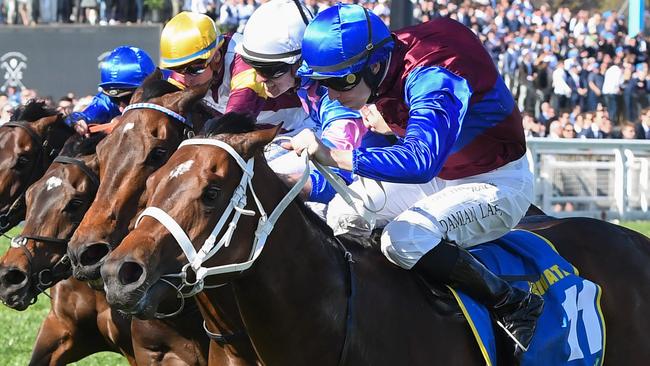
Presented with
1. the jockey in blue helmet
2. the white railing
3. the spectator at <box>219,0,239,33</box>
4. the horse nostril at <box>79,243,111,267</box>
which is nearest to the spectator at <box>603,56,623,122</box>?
the white railing

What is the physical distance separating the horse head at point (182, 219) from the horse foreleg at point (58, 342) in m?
2.67

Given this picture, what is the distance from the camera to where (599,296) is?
16.0ft

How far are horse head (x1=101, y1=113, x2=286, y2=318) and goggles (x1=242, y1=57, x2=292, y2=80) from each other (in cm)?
105

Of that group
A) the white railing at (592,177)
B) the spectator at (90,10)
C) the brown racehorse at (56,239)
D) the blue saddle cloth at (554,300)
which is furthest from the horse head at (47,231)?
the spectator at (90,10)

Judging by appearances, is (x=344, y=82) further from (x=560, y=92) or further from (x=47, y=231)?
(x=560, y=92)

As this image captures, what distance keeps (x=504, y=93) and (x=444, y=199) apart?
529mm

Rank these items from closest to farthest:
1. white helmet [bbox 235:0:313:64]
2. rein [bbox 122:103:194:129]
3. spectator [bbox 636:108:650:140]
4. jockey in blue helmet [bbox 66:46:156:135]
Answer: rein [bbox 122:103:194:129] < white helmet [bbox 235:0:313:64] < jockey in blue helmet [bbox 66:46:156:135] < spectator [bbox 636:108:650:140]

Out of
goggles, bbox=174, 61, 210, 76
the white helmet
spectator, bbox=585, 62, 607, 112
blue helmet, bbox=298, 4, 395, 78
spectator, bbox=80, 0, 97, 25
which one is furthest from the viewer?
spectator, bbox=585, 62, 607, 112

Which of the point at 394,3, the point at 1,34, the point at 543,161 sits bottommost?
the point at 543,161

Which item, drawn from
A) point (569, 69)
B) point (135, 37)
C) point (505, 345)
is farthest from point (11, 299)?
point (569, 69)

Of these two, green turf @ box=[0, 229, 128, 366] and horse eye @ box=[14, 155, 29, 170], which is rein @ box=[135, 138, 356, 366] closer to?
horse eye @ box=[14, 155, 29, 170]

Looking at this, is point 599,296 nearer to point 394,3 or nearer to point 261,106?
point 261,106

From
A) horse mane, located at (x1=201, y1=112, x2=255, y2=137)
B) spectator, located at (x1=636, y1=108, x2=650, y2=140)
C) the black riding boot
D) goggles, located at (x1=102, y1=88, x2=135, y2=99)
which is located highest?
horse mane, located at (x1=201, y1=112, x2=255, y2=137)

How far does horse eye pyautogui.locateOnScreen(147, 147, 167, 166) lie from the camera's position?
4.64 m
